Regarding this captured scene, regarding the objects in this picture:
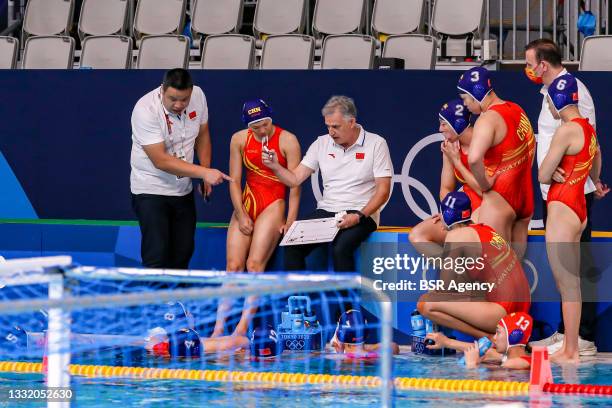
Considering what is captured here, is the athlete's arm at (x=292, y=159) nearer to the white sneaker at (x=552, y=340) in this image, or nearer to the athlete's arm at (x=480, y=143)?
the athlete's arm at (x=480, y=143)

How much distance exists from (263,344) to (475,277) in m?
1.31

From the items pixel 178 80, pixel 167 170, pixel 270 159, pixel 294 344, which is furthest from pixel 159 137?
pixel 294 344

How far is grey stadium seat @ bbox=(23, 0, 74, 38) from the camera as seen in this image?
12.0 metres

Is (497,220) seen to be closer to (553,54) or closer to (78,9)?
(553,54)

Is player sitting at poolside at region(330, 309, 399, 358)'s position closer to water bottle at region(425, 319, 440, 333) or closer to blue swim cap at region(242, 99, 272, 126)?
water bottle at region(425, 319, 440, 333)

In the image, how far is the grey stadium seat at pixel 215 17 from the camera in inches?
451

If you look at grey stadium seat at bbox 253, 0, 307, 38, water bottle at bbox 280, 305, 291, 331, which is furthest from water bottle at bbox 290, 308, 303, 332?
grey stadium seat at bbox 253, 0, 307, 38

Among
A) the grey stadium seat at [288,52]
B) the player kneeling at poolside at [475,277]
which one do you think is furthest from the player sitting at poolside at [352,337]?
the grey stadium seat at [288,52]

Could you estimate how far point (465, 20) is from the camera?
10.8m

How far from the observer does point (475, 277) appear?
7.11 m

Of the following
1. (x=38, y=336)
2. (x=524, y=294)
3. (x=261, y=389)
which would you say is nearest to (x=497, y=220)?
(x=524, y=294)

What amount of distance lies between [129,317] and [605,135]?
3684 millimetres

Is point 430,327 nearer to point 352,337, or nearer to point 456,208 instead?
point 352,337

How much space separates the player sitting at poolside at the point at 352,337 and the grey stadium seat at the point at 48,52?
4808mm
